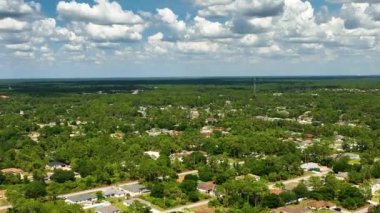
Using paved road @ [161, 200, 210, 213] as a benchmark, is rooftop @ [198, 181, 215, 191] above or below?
above

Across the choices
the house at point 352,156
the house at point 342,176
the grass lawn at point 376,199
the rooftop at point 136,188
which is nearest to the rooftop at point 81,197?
the rooftop at point 136,188

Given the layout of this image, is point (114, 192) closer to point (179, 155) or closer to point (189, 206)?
point (189, 206)

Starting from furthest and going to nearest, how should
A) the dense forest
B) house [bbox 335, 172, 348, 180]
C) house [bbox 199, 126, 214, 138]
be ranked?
1. house [bbox 199, 126, 214, 138]
2. house [bbox 335, 172, 348, 180]
3. the dense forest

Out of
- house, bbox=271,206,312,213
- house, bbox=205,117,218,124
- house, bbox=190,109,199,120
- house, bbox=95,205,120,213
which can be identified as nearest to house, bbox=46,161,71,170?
house, bbox=95,205,120,213

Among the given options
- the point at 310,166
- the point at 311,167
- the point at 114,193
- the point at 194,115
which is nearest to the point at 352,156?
the point at 310,166

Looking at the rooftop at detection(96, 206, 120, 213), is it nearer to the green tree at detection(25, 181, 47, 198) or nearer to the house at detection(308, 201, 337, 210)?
the green tree at detection(25, 181, 47, 198)

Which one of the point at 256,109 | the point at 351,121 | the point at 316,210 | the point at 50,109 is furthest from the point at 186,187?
the point at 50,109
